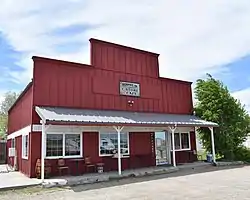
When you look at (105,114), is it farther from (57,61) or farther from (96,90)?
(57,61)

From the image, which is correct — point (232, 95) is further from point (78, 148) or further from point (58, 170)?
point (58, 170)

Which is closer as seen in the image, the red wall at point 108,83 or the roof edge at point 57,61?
the roof edge at point 57,61

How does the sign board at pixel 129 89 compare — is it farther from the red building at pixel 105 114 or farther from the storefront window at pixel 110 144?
the storefront window at pixel 110 144

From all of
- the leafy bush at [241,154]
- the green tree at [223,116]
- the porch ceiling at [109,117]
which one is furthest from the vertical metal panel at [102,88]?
the leafy bush at [241,154]

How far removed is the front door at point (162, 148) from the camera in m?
17.7

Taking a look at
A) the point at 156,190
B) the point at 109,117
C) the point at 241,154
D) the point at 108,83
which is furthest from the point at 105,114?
the point at 241,154

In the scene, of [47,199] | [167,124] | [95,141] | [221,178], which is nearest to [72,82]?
[95,141]

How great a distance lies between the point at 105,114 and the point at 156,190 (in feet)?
19.8

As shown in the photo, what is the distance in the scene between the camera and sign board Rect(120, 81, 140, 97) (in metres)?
17.0

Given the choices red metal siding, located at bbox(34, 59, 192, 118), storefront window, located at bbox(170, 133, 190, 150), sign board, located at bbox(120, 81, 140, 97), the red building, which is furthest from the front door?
sign board, located at bbox(120, 81, 140, 97)

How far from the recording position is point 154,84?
18.5 metres

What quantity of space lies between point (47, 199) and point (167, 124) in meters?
8.24

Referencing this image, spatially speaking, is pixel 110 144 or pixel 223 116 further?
pixel 223 116

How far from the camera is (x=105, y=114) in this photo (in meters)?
15.3
